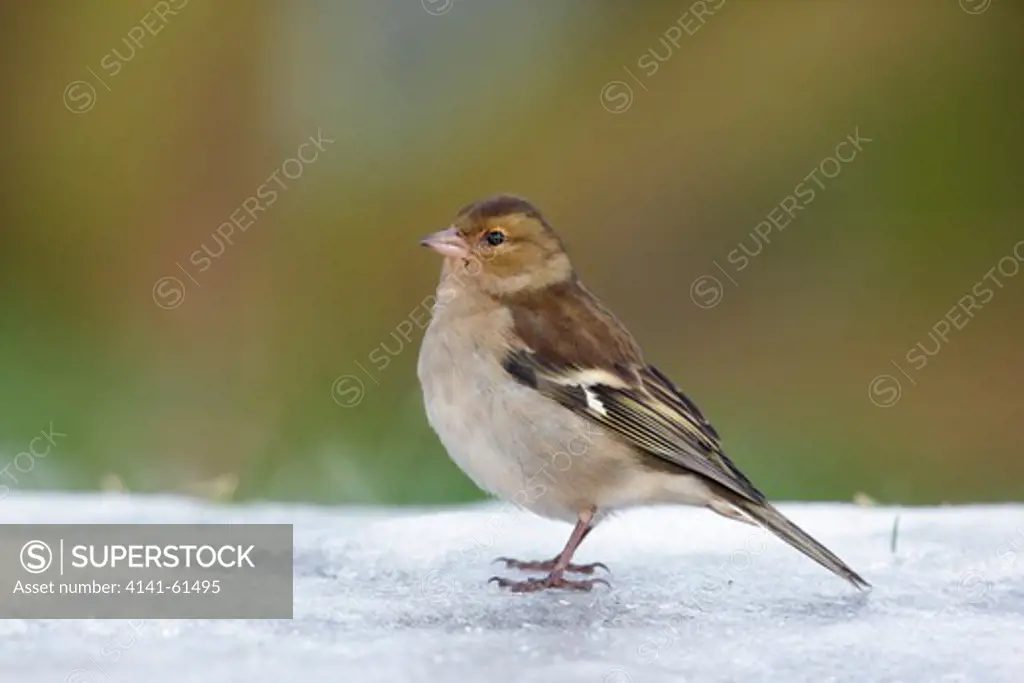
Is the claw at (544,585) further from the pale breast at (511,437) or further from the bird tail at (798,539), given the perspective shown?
the bird tail at (798,539)

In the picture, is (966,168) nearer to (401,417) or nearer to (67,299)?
(401,417)

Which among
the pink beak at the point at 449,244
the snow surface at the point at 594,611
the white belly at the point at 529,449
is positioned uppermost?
the pink beak at the point at 449,244

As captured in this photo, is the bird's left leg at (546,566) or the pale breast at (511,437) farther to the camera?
the bird's left leg at (546,566)

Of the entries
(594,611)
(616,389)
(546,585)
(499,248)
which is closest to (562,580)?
(546,585)

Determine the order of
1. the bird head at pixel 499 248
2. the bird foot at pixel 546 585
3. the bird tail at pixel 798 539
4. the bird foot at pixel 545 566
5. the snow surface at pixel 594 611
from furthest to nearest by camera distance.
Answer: the bird head at pixel 499 248 → the bird foot at pixel 545 566 → the bird foot at pixel 546 585 → the bird tail at pixel 798 539 → the snow surface at pixel 594 611

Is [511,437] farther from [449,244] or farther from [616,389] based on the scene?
[449,244]

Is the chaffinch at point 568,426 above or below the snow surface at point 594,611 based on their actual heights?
above

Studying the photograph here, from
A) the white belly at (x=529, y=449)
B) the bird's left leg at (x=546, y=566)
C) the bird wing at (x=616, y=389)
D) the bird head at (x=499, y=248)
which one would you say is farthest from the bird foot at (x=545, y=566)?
the bird head at (x=499, y=248)
